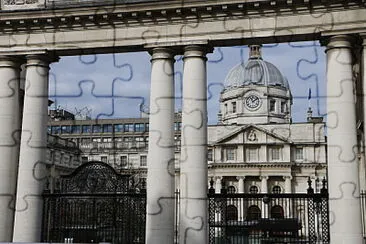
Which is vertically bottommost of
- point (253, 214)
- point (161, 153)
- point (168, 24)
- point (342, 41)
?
point (253, 214)

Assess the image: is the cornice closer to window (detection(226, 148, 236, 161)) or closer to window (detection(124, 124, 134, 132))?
window (detection(124, 124, 134, 132))

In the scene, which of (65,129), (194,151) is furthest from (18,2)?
(65,129)

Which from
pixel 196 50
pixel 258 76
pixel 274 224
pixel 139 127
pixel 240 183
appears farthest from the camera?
pixel 258 76

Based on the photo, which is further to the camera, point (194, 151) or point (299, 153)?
point (299, 153)

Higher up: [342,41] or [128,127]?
[128,127]

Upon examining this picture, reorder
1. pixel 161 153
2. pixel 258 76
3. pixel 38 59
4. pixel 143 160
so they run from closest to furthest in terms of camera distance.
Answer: pixel 161 153, pixel 38 59, pixel 143 160, pixel 258 76

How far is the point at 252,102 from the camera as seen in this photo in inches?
4279

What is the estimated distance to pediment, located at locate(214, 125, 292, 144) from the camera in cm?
9894

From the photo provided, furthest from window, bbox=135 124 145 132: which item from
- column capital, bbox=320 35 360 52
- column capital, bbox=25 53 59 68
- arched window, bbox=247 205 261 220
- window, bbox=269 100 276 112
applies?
column capital, bbox=320 35 360 52

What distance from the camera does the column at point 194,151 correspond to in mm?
24766

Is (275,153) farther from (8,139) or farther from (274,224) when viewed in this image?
(8,139)

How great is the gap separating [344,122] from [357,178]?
252 cm

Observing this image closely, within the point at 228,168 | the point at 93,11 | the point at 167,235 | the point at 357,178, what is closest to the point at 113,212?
the point at 167,235

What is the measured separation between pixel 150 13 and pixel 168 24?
1.01 m
